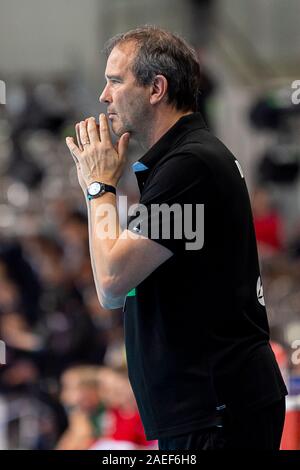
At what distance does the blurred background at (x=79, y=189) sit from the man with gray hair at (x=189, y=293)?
124 centimetres

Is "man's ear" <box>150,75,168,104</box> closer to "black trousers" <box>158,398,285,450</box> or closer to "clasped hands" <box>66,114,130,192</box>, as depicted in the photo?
"clasped hands" <box>66,114,130,192</box>

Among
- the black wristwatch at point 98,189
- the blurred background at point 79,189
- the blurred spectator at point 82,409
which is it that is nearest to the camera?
the black wristwatch at point 98,189

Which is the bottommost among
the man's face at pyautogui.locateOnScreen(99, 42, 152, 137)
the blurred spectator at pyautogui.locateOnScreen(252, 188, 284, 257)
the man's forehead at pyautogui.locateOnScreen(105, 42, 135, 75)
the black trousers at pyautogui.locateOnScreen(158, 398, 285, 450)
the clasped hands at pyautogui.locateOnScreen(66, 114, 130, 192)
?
the black trousers at pyautogui.locateOnScreen(158, 398, 285, 450)

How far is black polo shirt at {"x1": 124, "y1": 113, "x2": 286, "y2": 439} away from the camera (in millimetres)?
2391

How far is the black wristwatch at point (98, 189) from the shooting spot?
2.49m

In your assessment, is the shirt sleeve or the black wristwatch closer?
the shirt sleeve

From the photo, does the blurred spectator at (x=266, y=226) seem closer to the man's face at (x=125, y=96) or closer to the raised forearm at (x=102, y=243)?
the man's face at (x=125, y=96)

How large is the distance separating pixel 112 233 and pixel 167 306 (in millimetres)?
233

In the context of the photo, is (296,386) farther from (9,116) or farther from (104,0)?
(104,0)

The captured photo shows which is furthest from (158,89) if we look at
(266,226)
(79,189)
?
(79,189)

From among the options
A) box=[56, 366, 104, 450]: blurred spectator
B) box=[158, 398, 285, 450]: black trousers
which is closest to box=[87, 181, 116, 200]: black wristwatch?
box=[158, 398, 285, 450]: black trousers

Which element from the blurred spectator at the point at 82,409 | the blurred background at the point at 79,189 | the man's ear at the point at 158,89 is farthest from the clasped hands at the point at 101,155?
the blurred spectator at the point at 82,409

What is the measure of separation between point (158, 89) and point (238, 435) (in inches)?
36.6
